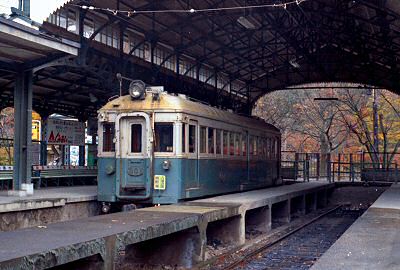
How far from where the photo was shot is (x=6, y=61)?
46.5 feet

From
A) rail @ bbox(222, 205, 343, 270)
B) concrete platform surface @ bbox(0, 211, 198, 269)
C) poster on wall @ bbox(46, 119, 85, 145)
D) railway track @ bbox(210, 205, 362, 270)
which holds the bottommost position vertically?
railway track @ bbox(210, 205, 362, 270)

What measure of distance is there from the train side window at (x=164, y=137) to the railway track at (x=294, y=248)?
111 inches

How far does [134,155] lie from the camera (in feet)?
42.4

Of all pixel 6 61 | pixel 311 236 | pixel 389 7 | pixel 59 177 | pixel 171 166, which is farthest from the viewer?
pixel 59 177

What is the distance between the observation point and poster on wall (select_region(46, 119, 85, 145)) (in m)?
20.1

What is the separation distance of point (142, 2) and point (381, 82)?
16.5 metres

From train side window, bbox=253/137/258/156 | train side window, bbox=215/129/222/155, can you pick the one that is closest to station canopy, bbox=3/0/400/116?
train side window, bbox=215/129/222/155

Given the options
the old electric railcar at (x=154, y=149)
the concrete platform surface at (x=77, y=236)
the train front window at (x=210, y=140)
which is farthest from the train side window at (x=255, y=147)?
the concrete platform surface at (x=77, y=236)

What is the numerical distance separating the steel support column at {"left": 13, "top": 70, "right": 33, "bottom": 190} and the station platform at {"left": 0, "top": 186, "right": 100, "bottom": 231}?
2.60ft

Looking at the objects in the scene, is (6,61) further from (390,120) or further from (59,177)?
(390,120)

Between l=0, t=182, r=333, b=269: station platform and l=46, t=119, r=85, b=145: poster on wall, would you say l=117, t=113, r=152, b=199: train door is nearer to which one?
l=0, t=182, r=333, b=269: station platform

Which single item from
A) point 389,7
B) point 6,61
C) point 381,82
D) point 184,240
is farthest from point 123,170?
Result: point 381,82

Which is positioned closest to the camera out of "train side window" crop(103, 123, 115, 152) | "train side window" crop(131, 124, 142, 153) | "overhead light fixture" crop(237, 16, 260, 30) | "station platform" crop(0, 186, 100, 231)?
"station platform" crop(0, 186, 100, 231)

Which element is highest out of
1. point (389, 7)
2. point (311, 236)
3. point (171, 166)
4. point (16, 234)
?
point (389, 7)
